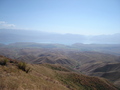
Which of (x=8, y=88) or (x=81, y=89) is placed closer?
(x=8, y=88)

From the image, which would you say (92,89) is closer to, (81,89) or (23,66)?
(81,89)

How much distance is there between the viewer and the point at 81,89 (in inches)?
698

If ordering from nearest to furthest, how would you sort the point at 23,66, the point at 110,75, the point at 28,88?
the point at 28,88, the point at 23,66, the point at 110,75

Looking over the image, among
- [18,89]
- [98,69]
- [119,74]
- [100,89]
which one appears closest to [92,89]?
[100,89]

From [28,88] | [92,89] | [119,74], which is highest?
[28,88]

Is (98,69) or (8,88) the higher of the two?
(8,88)

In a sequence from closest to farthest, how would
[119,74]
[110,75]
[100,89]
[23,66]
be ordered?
1. [23,66]
2. [100,89]
3. [119,74]
4. [110,75]

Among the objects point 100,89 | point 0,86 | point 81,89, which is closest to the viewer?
point 0,86

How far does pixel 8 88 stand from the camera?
6855mm

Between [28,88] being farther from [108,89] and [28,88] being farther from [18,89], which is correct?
[108,89]

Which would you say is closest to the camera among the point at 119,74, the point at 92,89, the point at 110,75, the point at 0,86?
the point at 0,86

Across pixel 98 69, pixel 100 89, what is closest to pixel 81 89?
pixel 100 89

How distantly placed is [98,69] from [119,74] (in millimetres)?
19458

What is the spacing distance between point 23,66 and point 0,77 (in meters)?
4.48
